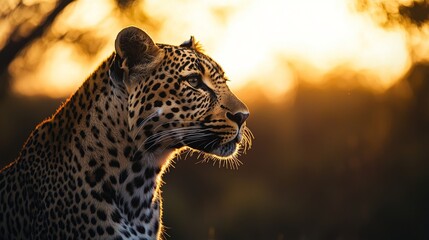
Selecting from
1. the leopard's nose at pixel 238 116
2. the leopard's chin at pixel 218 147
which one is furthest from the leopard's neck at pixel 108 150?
the leopard's nose at pixel 238 116


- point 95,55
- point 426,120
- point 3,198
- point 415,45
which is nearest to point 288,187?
point 426,120

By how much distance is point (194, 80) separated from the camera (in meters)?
8.48

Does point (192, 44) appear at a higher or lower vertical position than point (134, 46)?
higher

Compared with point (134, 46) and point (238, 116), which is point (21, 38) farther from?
point (238, 116)

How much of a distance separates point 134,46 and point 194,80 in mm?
546

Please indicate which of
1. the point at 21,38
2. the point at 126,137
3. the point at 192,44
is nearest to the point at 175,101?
the point at 126,137

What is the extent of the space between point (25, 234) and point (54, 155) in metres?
0.69

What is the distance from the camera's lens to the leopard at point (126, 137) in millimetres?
8234

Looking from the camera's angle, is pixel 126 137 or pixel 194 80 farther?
pixel 194 80

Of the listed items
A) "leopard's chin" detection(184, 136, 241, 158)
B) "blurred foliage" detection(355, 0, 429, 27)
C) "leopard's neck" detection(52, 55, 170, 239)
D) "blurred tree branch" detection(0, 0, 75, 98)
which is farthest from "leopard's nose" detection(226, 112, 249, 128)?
"blurred foliage" detection(355, 0, 429, 27)

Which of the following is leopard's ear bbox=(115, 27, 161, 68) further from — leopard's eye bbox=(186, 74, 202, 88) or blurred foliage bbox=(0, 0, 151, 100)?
blurred foliage bbox=(0, 0, 151, 100)

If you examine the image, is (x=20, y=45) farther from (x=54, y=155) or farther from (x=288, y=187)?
(x=288, y=187)

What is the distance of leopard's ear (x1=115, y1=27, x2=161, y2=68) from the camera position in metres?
8.20

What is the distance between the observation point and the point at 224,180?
34.3 m
